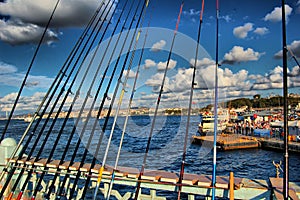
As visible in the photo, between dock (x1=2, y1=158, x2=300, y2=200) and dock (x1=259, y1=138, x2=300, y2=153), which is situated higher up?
dock (x1=2, y1=158, x2=300, y2=200)

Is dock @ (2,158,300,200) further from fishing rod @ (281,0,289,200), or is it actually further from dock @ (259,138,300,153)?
dock @ (259,138,300,153)

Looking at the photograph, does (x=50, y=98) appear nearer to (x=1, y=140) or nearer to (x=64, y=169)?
(x=1, y=140)

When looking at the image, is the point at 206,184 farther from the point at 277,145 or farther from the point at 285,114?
Answer: the point at 277,145

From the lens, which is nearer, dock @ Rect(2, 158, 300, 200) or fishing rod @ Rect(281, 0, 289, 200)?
fishing rod @ Rect(281, 0, 289, 200)

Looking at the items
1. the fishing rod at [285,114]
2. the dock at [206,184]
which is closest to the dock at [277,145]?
the dock at [206,184]

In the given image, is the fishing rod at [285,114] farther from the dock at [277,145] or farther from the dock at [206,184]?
the dock at [277,145]

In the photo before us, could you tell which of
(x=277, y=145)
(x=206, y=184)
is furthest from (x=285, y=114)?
(x=277, y=145)

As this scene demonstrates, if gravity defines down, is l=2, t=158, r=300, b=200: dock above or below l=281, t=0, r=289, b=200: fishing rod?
below

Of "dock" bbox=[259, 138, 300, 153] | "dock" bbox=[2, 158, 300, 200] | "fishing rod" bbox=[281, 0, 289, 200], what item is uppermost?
"fishing rod" bbox=[281, 0, 289, 200]

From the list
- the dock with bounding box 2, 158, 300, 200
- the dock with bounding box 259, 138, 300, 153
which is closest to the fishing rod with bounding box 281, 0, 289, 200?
the dock with bounding box 2, 158, 300, 200

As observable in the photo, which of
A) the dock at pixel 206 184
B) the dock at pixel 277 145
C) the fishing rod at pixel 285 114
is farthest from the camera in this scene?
the dock at pixel 277 145

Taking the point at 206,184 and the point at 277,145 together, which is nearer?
the point at 206,184

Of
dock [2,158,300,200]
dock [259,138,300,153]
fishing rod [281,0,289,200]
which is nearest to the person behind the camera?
fishing rod [281,0,289,200]

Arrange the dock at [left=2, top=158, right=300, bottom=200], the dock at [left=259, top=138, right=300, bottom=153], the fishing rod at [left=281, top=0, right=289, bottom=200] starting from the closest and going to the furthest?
the fishing rod at [left=281, top=0, right=289, bottom=200]
the dock at [left=2, top=158, right=300, bottom=200]
the dock at [left=259, top=138, right=300, bottom=153]
